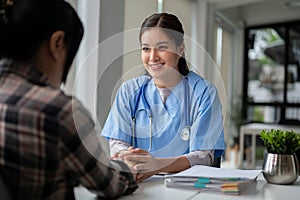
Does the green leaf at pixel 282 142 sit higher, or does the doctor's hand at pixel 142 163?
the green leaf at pixel 282 142

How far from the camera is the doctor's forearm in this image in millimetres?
1270

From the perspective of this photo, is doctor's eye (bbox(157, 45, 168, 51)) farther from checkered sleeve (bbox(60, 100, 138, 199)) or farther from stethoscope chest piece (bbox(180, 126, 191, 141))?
checkered sleeve (bbox(60, 100, 138, 199))

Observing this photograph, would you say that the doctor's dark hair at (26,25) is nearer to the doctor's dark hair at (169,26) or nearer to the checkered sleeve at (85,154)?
the checkered sleeve at (85,154)

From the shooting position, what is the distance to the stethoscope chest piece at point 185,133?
139 centimetres

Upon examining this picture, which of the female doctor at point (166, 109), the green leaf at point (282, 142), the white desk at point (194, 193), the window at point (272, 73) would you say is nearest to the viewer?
the white desk at point (194, 193)

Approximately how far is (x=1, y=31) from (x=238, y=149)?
4.37 meters

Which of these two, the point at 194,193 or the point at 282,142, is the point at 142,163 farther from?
the point at 282,142

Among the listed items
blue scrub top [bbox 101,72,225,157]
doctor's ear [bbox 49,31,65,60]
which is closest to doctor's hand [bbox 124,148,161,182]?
blue scrub top [bbox 101,72,225,157]

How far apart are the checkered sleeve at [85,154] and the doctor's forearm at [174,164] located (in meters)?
0.39

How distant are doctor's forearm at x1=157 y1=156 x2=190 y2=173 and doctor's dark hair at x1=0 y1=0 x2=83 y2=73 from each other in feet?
2.15

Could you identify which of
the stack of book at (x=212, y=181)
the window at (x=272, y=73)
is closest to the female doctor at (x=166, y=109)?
the stack of book at (x=212, y=181)

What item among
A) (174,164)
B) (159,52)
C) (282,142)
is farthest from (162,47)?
(282,142)

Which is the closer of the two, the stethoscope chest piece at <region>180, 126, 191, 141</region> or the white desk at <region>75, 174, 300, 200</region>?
the white desk at <region>75, 174, 300, 200</region>

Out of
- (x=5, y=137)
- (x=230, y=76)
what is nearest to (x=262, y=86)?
(x=230, y=76)
